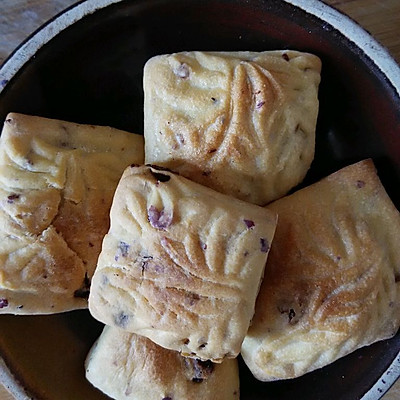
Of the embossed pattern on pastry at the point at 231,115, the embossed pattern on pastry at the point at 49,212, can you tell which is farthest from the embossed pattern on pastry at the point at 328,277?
the embossed pattern on pastry at the point at 49,212

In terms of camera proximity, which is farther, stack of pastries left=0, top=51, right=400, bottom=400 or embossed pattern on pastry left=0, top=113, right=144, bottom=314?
embossed pattern on pastry left=0, top=113, right=144, bottom=314

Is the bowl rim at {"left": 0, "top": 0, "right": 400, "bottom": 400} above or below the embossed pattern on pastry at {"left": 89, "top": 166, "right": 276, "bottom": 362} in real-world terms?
above

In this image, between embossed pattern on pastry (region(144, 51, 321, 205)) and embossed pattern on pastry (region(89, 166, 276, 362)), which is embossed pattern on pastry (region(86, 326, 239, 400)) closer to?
embossed pattern on pastry (region(89, 166, 276, 362))

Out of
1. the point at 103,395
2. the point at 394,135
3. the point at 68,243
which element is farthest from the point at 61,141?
the point at 394,135

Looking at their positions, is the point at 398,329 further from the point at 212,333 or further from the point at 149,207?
the point at 149,207

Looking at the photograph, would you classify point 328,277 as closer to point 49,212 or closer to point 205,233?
point 205,233

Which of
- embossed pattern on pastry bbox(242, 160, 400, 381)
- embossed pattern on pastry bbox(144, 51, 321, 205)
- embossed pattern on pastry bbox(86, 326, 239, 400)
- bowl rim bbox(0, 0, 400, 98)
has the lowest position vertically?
embossed pattern on pastry bbox(86, 326, 239, 400)

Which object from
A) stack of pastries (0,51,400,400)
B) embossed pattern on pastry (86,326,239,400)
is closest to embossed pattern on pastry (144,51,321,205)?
stack of pastries (0,51,400,400)

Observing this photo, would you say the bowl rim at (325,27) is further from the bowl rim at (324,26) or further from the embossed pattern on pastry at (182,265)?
the embossed pattern on pastry at (182,265)
